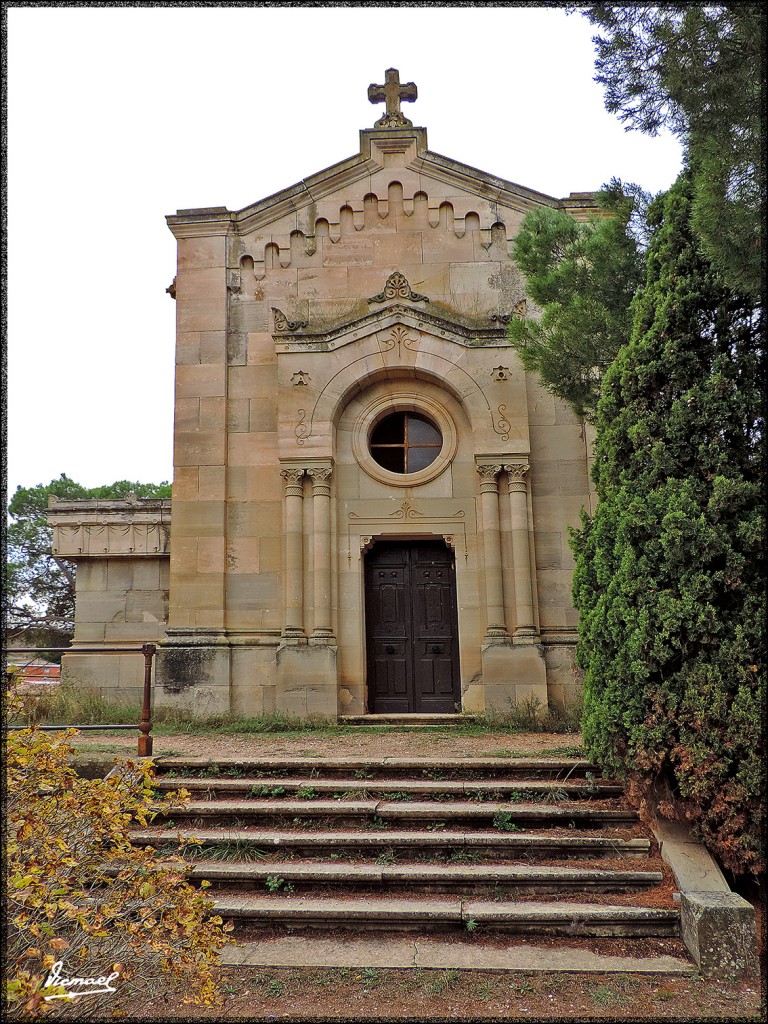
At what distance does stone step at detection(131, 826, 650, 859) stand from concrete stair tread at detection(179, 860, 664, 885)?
0.57 feet

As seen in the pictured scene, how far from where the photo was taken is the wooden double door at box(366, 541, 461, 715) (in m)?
11.6

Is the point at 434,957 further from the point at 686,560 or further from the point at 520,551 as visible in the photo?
the point at 520,551

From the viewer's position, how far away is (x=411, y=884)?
18.9ft

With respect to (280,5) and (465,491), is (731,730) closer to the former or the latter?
(280,5)

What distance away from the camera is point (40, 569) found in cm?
3603

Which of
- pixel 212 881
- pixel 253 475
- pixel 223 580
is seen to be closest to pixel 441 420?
pixel 253 475

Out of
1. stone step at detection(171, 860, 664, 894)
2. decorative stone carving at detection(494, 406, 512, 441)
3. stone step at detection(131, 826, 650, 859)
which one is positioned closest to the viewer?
stone step at detection(171, 860, 664, 894)

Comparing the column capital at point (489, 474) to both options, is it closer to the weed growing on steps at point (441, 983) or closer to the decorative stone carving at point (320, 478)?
the decorative stone carving at point (320, 478)

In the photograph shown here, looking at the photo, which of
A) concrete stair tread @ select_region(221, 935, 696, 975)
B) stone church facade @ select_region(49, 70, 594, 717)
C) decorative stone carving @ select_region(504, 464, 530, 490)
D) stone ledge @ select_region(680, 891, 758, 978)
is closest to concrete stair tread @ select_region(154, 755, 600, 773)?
concrete stair tread @ select_region(221, 935, 696, 975)

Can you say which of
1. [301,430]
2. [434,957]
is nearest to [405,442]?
[301,430]

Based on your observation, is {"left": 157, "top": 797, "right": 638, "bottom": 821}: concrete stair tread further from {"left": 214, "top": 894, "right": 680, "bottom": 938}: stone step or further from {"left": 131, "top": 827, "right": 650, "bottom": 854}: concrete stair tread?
{"left": 214, "top": 894, "right": 680, "bottom": 938}: stone step

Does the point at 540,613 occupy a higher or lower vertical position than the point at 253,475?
lower

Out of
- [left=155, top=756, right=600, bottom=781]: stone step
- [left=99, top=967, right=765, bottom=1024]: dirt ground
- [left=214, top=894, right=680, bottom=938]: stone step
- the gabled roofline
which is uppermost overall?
the gabled roofline

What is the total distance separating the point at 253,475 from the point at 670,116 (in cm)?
803
